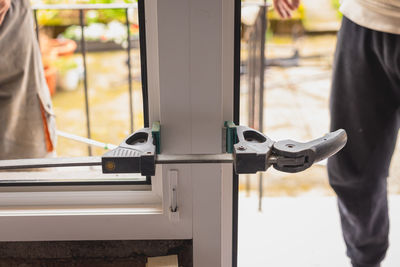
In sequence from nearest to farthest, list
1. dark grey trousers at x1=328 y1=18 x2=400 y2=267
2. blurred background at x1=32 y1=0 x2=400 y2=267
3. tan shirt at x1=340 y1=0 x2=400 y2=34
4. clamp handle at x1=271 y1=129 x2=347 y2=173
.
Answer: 1. clamp handle at x1=271 y1=129 x2=347 y2=173
2. tan shirt at x1=340 y1=0 x2=400 y2=34
3. dark grey trousers at x1=328 y1=18 x2=400 y2=267
4. blurred background at x1=32 y1=0 x2=400 y2=267

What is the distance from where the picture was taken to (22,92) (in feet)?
4.28

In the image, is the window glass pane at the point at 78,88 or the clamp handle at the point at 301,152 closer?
the clamp handle at the point at 301,152

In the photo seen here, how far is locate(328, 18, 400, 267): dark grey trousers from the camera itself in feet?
4.05

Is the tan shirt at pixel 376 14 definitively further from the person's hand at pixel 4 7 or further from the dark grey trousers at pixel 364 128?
the person's hand at pixel 4 7

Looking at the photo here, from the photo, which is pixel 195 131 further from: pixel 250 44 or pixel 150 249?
pixel 250 44

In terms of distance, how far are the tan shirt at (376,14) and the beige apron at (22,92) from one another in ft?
2.87

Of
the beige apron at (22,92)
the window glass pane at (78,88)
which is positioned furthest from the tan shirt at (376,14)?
the beige apron at (22,92)

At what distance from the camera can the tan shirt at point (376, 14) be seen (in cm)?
111

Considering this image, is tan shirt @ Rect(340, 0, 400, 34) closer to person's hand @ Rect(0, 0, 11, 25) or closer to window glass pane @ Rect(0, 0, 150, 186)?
window glass pane @ Rect(0, 0, 150, 186)

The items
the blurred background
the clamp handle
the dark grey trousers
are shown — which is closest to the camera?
the clamp handle

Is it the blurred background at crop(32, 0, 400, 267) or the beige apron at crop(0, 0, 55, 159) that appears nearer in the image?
the beige apron at crop(0, 0, 55, 159)

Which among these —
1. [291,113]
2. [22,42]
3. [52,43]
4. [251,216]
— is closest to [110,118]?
[52,43]

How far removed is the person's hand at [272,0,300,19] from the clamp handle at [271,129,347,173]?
2.27 ft

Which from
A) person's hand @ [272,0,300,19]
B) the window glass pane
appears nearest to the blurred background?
the window glass pane
